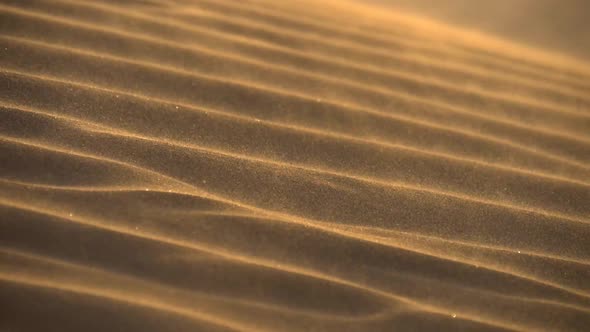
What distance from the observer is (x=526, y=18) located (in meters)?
2.86

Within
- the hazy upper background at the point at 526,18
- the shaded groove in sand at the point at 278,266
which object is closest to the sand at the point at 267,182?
the shaded groove in sand at the point at 278,266

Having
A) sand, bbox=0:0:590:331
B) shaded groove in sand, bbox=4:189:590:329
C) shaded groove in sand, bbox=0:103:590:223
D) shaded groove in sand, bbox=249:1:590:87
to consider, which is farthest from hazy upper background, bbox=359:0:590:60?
shaded groove in sand, bbox=4:189:590:329

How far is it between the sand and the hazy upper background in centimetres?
62

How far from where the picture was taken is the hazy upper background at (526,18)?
2814 mm

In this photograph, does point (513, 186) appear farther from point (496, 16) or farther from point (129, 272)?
point (496, 16)

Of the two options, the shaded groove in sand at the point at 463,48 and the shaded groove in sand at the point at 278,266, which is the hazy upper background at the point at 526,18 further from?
the shaded groove in sand at the point at 278,266

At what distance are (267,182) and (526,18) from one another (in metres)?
2.12

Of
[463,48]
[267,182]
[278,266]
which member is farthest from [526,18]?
[278,266]

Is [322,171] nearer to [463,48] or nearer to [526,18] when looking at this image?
[463,48]

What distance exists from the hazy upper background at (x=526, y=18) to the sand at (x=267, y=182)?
2.03ft

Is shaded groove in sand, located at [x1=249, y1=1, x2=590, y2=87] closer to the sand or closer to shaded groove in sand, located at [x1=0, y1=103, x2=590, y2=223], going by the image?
the sand

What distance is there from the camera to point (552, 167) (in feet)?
6.12

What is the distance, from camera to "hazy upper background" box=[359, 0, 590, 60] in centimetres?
281

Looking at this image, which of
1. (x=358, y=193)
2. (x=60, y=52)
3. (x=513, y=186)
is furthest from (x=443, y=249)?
(x=60, y=52)
